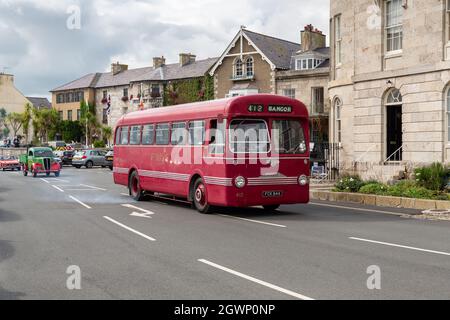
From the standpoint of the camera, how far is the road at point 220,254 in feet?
23.8

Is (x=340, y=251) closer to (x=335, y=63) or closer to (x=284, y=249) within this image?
(x=284, y=249)

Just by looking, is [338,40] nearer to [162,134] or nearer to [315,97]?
[162,134]

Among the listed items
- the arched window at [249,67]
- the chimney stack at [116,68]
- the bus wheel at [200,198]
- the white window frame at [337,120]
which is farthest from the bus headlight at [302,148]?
the chimney stack at [116,68]

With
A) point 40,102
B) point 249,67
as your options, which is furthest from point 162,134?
point 40,102

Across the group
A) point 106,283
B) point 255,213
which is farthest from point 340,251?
point 255,213

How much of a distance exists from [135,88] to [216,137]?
5853 centimetres

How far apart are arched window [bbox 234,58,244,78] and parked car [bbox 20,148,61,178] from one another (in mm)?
21890

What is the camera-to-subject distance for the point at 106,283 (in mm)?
7645

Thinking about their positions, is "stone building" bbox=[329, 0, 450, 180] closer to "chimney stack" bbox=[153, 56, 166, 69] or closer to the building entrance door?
the building entrance door

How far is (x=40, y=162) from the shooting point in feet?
121

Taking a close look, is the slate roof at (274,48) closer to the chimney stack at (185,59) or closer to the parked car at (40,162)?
the chimney stack at (185,59)

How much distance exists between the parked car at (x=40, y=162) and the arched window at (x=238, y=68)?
71.8ft

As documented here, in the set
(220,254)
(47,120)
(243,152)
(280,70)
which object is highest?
(280,70)

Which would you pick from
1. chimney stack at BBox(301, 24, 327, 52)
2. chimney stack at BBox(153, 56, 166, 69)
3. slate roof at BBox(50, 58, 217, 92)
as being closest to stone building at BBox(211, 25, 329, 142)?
chimney stack at BBox(301, 24, 327, 52)
